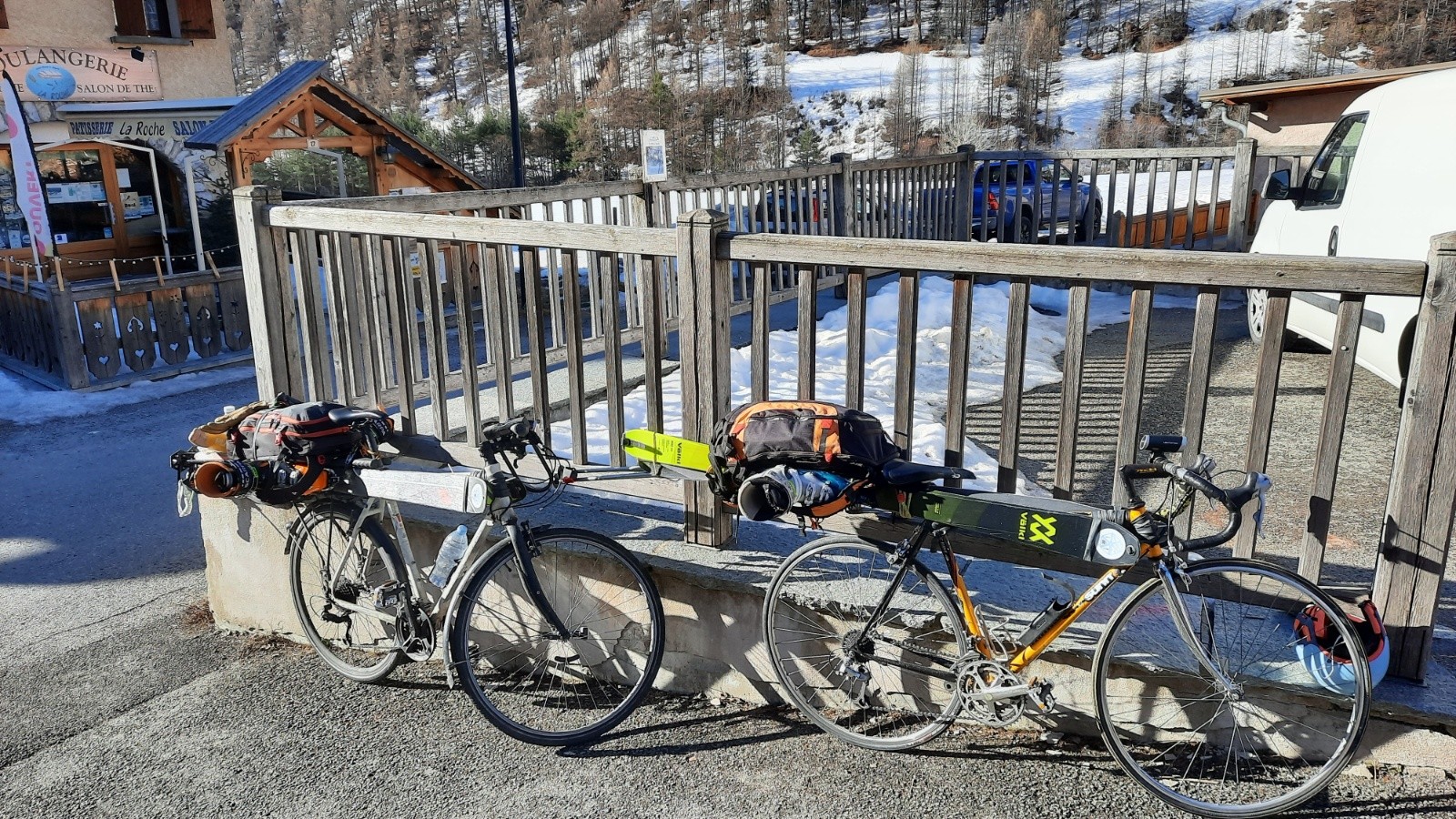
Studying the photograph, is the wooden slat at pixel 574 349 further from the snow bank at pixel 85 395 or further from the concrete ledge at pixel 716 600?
the snow bank at pixel 85 395

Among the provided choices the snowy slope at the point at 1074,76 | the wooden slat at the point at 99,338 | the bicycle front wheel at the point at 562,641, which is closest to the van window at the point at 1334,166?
the bicycle front wheel at the point at 562,641

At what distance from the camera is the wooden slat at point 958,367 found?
3.20 m

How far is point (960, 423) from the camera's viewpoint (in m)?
3.36

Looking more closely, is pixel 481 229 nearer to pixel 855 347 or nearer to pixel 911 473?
pixel 855 347

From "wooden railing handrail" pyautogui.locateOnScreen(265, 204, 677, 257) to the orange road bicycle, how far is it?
113 centimetres

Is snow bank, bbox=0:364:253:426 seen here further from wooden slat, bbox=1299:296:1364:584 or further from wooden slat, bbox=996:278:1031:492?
wooden slat, bbox=1299:296:1364:584

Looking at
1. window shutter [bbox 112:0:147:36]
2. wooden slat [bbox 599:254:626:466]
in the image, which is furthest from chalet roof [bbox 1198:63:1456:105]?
window shutter [bbox 112:0:147:36]

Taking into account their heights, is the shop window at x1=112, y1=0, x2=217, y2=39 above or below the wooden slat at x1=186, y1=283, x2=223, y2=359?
above

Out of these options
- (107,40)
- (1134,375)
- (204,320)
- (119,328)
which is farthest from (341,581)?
(107,40)

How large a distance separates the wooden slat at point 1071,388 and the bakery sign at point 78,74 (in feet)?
47.5

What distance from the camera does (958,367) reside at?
3295 millimetres

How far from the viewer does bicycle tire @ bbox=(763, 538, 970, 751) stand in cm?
326

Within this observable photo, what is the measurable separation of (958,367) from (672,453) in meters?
0.91

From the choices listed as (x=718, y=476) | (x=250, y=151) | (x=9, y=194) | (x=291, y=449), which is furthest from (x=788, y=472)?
(x=9, y=194)
